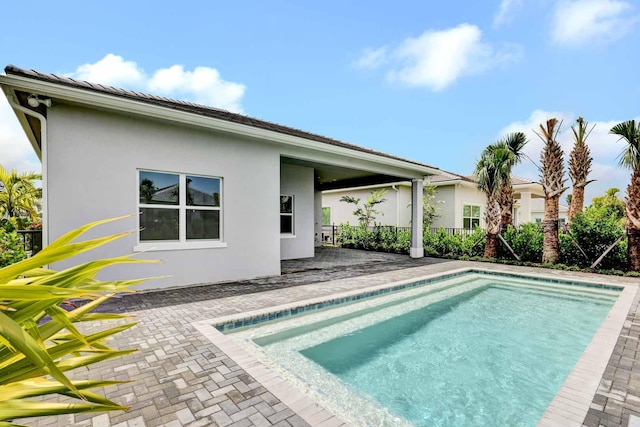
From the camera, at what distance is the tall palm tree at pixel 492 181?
41.1ft

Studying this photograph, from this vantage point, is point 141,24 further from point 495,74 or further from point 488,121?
point 488,121

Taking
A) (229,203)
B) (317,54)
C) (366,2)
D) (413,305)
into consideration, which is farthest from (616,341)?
(317,54)

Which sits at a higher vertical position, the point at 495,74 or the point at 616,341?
the point at 495,74

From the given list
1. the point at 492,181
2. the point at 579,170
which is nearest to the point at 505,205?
the point at 492,181

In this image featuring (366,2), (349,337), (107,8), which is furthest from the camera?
(366,2)

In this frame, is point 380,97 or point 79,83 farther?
point 380,97

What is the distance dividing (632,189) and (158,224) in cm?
1397

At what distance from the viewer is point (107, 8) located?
9492 millimetres

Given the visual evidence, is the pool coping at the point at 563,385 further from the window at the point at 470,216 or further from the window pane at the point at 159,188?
the window at the point at 470,216

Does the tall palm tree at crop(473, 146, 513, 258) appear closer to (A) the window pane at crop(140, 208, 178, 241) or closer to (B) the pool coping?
(B) the pool coping

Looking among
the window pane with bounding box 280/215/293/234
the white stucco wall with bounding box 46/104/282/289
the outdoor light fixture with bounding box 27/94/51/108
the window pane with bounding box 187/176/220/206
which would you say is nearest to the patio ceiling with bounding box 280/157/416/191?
the window pane with bounding box 280/215/293/234

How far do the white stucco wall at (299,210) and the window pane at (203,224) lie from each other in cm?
517

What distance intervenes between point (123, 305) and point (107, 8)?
9.06m

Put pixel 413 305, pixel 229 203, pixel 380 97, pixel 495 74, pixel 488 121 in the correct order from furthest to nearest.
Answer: pixel 488 121
pixel 380 97
pixel 495 74
pixel 229 203
pixel 413 305
